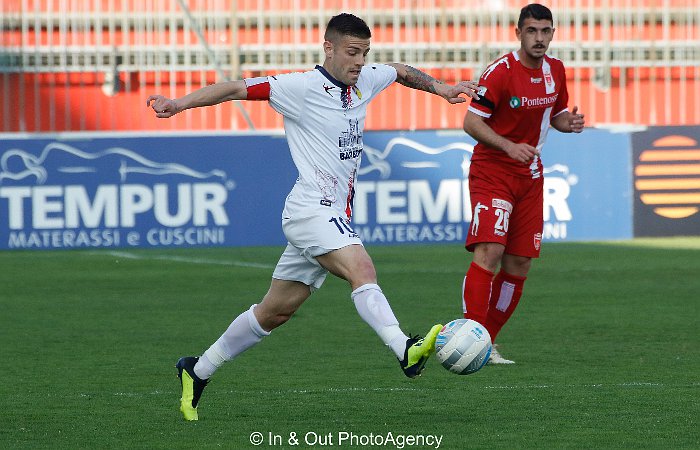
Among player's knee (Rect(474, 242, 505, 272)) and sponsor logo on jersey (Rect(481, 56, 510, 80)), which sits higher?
sponsor logo on jersey (Rect(481, 56, 510, 80))

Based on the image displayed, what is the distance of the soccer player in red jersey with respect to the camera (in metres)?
7.47

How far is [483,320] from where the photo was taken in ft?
24.9

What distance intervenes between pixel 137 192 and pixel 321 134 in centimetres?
1113

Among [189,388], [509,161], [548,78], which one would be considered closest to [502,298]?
[509,161]

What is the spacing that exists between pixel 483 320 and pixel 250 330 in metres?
1.94

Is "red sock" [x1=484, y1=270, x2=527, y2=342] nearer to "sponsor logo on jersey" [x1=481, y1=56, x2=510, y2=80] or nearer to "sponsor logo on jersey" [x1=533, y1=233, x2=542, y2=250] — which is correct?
"sponsor logo on jersey" [x1=533, y1=233, x2=542, y2=250]

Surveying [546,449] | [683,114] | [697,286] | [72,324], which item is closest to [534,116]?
[546,449]

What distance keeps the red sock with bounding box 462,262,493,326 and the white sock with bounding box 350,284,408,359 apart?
2.02 metres

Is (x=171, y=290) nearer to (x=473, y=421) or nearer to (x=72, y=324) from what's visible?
(x=72, y=324)

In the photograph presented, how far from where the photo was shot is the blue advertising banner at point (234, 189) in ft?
55.0

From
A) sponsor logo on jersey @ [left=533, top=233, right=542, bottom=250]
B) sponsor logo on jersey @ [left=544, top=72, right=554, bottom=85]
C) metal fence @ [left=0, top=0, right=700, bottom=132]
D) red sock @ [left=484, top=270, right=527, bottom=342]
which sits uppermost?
metal fence @ [left=0, top=0, right=700, bottom=132]

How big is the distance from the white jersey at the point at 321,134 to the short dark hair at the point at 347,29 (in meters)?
0.23

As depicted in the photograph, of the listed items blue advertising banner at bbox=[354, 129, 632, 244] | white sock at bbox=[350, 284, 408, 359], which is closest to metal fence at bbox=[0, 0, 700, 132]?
blue advertising banner at bbox=[354, 129, 632, 244]

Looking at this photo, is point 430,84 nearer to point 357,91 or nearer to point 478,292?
point 357,91
